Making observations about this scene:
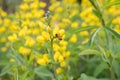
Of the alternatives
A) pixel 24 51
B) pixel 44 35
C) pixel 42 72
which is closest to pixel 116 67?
pixel 42 72

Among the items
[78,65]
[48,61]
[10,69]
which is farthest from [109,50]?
[78,65]

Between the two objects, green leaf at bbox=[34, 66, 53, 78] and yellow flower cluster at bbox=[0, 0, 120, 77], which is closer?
yellow flower cluster at bbox=[0, 0, 120, 77]

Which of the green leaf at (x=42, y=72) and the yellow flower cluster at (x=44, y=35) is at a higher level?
the yellow flower cluster at (x=44, y=35)

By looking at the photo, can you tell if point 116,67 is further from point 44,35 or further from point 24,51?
point 44,35

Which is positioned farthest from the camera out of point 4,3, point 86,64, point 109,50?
point 4,3

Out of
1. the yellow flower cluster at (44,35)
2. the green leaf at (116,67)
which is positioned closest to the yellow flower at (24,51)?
the yellow flower cluster at (44,35)

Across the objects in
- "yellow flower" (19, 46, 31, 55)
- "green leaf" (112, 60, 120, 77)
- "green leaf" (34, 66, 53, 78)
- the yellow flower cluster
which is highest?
the yellow flower cluster

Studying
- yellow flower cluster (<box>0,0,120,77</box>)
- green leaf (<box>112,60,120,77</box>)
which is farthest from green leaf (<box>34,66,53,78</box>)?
green leaf (<box>112,60,120,77</box>)

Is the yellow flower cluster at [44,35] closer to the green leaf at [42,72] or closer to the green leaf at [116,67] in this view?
the green leaf at [42,72]

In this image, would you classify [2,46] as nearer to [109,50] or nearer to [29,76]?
[29,76]

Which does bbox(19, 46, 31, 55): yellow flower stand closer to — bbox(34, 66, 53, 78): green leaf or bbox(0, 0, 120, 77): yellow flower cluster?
bbox(0, 0, 120, 77): yellow flower cluster

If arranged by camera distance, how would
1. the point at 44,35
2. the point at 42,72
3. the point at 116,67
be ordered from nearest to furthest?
the point at 44,35 → the point at 42,72 → the point at 116,67
